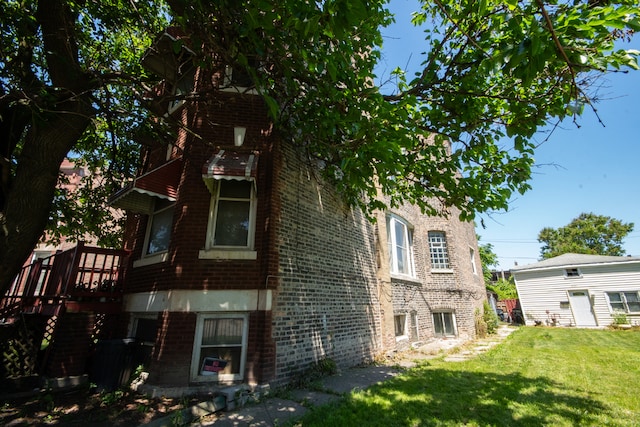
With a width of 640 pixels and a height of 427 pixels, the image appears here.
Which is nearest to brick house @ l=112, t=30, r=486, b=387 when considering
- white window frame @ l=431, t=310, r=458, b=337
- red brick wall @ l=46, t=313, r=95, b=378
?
red brick wall @ l=46, t=313, r=95, b=378

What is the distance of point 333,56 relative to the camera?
4.37 m

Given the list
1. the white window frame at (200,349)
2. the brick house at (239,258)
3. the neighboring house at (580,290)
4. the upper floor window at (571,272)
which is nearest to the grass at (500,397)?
the brick house at (239,258)

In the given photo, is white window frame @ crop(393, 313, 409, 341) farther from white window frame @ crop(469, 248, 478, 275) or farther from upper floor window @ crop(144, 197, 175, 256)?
white window frame @ crop(469, 248, 478, 275)

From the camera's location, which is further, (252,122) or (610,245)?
(610,245)

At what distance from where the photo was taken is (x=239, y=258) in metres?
6.35

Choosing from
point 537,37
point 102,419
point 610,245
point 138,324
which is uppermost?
point 610,245

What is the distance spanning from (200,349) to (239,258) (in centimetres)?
185

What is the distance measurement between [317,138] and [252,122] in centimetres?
252

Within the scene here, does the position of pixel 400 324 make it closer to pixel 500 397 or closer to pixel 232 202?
pixel 500 397

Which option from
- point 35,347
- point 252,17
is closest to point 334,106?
point 252,17

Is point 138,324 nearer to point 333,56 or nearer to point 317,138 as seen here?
point 317,138

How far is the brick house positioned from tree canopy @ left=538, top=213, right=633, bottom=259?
51.0 meters

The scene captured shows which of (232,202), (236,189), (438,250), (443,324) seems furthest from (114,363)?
(438,250)

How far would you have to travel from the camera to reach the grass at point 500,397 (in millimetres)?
4520
